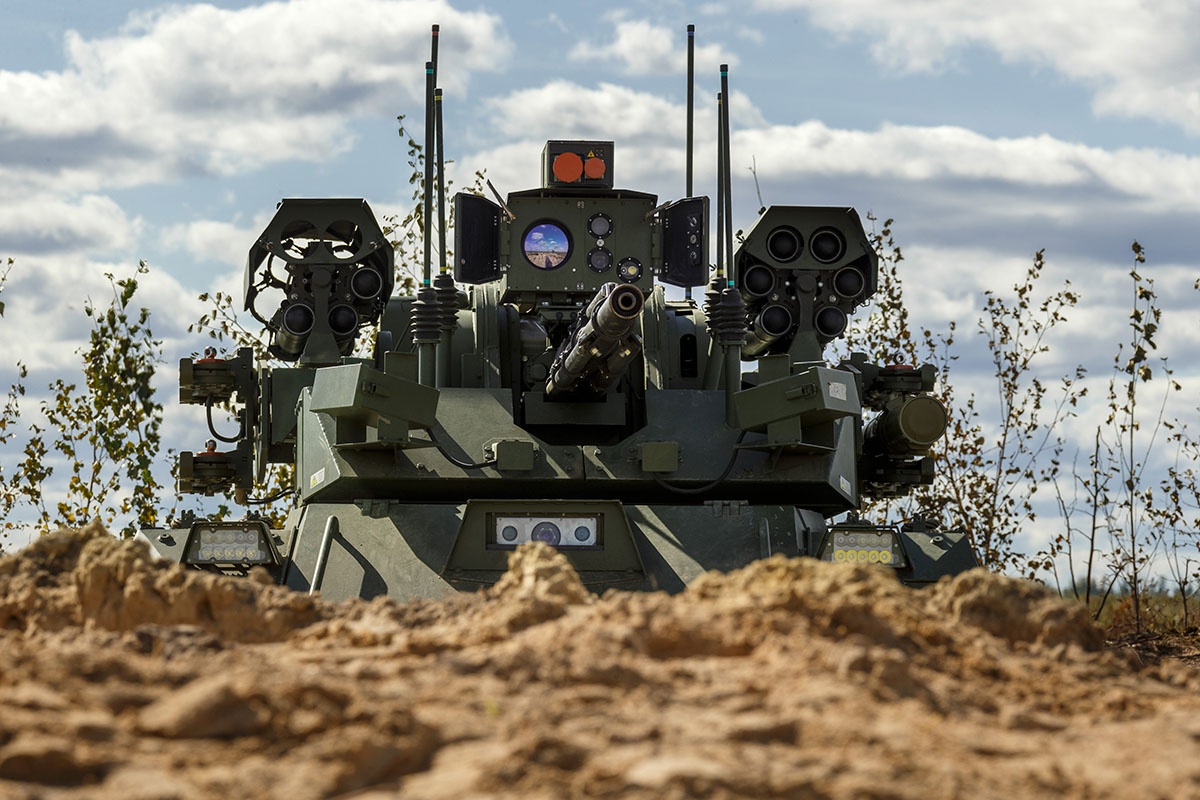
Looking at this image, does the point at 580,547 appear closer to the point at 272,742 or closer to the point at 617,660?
the point at 617,660

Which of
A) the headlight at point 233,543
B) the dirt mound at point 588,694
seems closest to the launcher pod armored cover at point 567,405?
the headlight at point 233,543

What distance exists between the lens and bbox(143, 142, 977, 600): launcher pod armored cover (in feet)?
32.1

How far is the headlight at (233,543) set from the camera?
9758mm

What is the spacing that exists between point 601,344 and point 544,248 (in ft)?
6.61

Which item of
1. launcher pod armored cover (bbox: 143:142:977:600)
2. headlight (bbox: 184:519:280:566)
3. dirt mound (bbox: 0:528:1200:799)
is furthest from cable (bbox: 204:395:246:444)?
dirt mound (bbox: 0:528:1200:799)

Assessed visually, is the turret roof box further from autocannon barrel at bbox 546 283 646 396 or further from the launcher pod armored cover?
autocannon barrel at bbox 546 283 646 396

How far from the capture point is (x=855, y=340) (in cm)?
1953

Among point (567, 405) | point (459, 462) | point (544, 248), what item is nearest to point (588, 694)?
point (459, 462)

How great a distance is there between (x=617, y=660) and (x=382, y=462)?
192 inches

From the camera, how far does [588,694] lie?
5.23 meters

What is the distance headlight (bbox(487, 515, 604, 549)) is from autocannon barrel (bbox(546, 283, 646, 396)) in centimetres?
85

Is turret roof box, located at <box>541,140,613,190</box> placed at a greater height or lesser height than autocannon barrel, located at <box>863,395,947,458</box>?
greater

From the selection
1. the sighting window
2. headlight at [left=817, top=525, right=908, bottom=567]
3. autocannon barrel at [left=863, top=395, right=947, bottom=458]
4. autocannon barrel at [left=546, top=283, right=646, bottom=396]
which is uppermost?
the sighting window

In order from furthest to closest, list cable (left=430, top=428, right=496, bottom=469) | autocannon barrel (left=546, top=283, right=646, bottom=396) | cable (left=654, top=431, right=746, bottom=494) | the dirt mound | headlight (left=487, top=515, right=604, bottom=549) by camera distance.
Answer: cable (left=654, top=431, right=746, bottom=494)
cable (left=430, top=428, right=496, bottom=469)
headlight (left=487, top=515, right=604, bottom=549)
autocannon barrel (left=546, top=283, right=646, bottom=396)
the dirt mound
